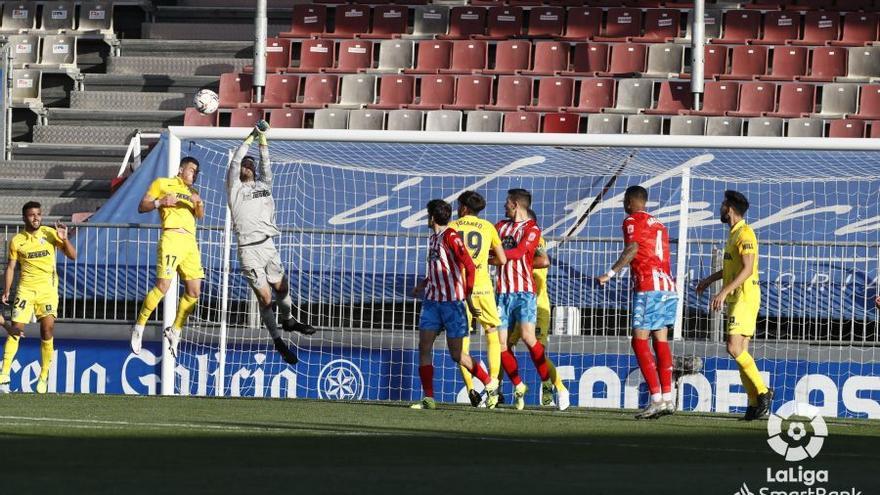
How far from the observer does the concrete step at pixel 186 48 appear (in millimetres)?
22500

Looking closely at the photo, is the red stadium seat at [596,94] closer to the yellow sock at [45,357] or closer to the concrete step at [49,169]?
the concrete step at [49,169]

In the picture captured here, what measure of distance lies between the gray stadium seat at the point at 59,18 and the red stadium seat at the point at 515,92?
739 centimetres

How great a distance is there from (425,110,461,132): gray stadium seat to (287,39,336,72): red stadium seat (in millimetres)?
2303

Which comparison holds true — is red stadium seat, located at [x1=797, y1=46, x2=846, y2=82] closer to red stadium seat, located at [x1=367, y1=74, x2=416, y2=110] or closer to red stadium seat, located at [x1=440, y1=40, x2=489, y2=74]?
red stadium seat, located at [x1=440, y1=40, x2=489, y2=74]

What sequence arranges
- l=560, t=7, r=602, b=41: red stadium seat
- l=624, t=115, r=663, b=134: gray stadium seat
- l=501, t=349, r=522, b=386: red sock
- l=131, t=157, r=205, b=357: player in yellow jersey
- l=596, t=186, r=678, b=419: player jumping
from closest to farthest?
l=596, t=186, r=678, b=419: player jumping, l=501, t=349, r=522, b=386: red sock, l=131, t=157, r=205, b=357: player in yellow jersey, l=624, t=115, r=663, b=134: gray stadium seat, l=560, t=7, r=602, b=41: red stadium seat

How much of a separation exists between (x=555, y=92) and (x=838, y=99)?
3.67m

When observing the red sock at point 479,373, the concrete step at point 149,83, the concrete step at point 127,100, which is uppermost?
the concrete step at point 149,83

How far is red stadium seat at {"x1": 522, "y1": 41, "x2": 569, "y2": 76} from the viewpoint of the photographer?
2072 cm

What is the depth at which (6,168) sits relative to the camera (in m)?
20.2

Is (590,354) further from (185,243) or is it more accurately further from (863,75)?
(863,75)

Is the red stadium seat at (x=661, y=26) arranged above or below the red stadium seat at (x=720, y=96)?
above

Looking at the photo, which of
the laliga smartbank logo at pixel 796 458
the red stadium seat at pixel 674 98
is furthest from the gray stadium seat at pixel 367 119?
the laliga smartbank logo at pixel 796 458

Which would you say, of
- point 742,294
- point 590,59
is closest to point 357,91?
point 590,59

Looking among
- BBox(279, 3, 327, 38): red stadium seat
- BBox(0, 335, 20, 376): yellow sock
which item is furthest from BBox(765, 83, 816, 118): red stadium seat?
BBox(0, 335, 20, 376): yellow sock
